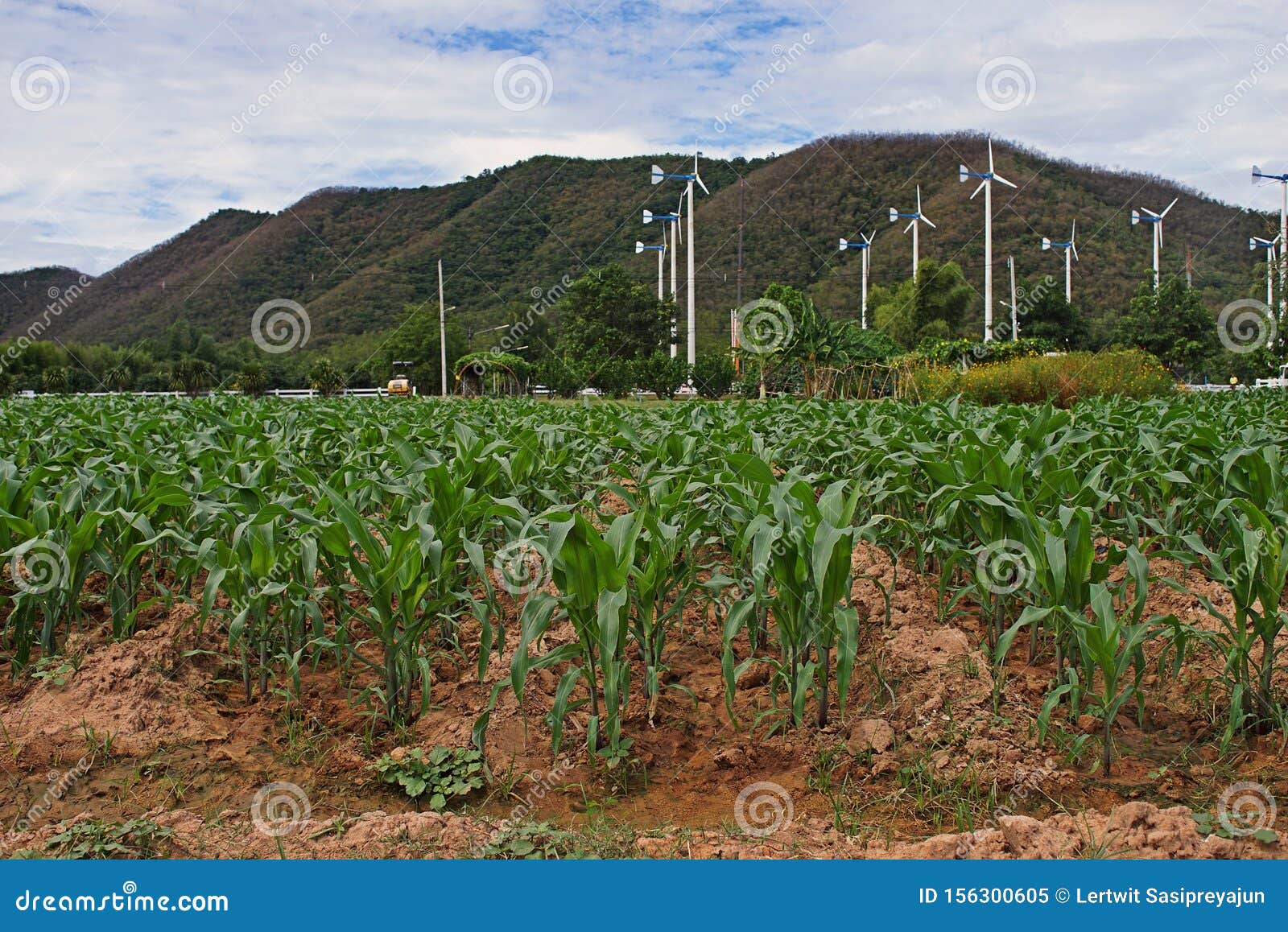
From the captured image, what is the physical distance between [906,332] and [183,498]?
43535 millimetres

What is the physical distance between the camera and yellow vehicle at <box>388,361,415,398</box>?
39.5 m

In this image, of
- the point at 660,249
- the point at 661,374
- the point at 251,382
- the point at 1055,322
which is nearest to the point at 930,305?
the point at 1055,322

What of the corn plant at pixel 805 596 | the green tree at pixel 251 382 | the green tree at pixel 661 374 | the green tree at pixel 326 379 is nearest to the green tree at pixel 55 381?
the green tree at pixel 251 382

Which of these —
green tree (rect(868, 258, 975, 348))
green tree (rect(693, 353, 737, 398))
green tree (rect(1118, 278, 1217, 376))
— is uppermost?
green tree (rect(868, 258, 975, 348))

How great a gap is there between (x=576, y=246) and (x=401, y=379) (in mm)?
16974

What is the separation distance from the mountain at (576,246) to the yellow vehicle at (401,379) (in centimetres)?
621

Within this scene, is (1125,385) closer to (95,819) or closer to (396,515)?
(396,515)

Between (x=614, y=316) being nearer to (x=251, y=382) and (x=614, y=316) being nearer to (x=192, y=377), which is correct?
(x=251, y=382)

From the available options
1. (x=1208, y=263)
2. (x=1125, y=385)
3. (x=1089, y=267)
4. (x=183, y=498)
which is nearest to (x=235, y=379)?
(x=1125, y=385)

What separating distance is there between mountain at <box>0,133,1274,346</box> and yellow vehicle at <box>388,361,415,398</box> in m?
6.21

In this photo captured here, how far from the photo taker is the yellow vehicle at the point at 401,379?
39.5m

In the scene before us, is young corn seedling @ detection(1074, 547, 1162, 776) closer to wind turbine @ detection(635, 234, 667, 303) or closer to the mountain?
wind turbine @ detection(635, 234, 667, 303)

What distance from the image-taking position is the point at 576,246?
54562 millimetres

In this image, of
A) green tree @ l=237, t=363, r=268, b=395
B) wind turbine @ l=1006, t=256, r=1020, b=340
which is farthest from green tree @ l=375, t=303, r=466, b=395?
wind turbine @ l=1006, t=256, r=1020, b=340
